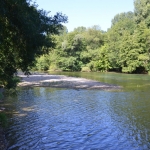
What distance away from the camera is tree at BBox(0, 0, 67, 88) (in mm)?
7372

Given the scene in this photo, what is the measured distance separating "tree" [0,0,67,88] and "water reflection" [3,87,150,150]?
131 inches

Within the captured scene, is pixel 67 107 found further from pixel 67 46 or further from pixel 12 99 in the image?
pixel 67 46

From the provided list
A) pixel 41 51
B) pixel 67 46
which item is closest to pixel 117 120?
pixel 41 51

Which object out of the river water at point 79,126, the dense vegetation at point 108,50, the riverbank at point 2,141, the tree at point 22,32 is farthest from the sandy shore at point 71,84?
the dense vegetation at point 108,50

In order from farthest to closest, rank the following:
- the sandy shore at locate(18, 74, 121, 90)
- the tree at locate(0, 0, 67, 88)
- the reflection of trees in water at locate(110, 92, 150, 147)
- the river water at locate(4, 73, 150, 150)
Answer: the sandy shore at locate(18, 74, 121, 90) < the reflection of trees in water at locate(110, 92, 150, 147) < the river water at locate(4, 73, 150, 150) < the tree at locate(0, 0, 67, 88)

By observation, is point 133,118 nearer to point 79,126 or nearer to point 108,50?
point 79,126

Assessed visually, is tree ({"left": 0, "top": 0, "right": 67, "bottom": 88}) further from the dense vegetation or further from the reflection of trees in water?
the dense vegetation

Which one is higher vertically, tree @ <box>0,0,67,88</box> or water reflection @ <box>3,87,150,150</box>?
tree @ <box>0,0,67,88</box>

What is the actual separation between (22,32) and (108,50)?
2907 inches

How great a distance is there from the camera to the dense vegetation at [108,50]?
65.8m

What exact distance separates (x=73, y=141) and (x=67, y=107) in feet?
26.1

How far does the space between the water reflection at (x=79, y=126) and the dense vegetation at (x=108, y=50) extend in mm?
47888

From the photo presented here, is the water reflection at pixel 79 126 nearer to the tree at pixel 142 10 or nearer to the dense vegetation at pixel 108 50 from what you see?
the dense vegetation at pixel 108 50

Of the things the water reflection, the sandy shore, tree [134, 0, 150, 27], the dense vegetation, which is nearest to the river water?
the water reflection
